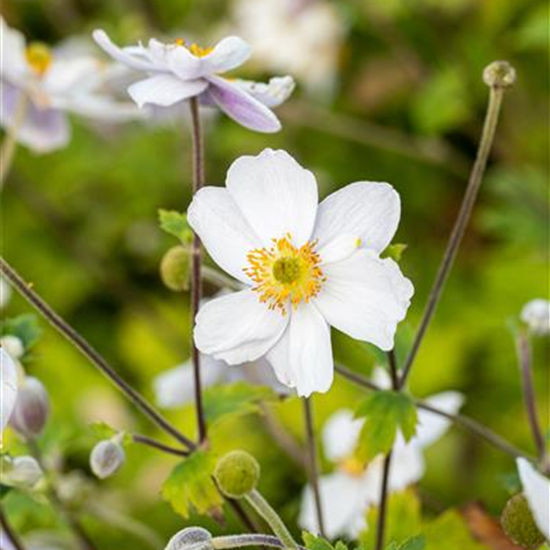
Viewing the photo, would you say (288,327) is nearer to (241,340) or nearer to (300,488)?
(241,340)

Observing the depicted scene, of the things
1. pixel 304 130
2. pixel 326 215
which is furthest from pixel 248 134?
pixel 326 215

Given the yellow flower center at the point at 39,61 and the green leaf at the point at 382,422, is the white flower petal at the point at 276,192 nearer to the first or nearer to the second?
the green leaf at the point at 382,422

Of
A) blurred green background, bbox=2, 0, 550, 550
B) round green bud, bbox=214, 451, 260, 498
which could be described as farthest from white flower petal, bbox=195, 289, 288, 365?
blurred green background, bbox=2, 0, 550, 550

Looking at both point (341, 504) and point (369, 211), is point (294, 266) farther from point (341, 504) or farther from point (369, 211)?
point (341, 504)

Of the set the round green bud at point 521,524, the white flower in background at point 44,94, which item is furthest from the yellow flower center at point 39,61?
the round green bud at point 521,524

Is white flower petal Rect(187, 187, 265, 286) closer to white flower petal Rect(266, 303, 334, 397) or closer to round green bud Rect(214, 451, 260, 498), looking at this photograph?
white flower petal Rect(266, 303, 334, 397)

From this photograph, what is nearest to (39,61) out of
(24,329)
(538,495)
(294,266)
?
(24,329)

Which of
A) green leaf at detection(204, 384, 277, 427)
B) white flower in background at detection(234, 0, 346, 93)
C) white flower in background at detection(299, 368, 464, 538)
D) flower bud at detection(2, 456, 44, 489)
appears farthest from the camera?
white flower in background at detection(234, 0, 346, 93)
